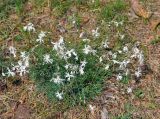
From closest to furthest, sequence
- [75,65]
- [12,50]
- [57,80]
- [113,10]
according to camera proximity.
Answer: [57,80] → [75,65] → [12,50] → [113,10]

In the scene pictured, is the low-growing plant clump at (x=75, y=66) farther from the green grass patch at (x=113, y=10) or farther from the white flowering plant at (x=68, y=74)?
the green grass patch at (x=113, y=10)

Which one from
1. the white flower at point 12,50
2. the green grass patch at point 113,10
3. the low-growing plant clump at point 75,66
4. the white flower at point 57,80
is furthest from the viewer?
the green grass patch at point 113,10

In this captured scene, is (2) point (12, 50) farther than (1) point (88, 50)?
Yes

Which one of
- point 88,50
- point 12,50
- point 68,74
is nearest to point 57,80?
point 68,74

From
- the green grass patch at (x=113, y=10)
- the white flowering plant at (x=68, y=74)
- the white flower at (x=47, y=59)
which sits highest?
the green grass patch at (x=113, y=10)

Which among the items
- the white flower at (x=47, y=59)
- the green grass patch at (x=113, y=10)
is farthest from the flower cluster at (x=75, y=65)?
the green grass patch at (x=113, y=10)

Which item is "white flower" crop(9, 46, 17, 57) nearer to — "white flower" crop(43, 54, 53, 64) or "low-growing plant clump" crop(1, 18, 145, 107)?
"low-growing plant clump" crop(1, 18, 145, 107)

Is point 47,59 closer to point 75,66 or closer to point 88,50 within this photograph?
point 75,66

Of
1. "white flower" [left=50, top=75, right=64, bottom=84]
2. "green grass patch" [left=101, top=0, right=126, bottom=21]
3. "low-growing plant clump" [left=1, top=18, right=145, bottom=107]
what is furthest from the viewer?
"green grass patch" [left=101, top=0, right=126, bottom=21]

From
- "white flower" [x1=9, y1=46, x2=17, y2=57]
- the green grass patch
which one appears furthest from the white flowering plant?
the green grass patch

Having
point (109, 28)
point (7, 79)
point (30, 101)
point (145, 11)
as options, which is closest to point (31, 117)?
point (30, 101)

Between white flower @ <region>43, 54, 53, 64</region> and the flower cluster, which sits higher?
white flower @ <region>43, 54, 53, 64</region>

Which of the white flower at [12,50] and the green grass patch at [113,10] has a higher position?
the green grass patch at [113,10]
